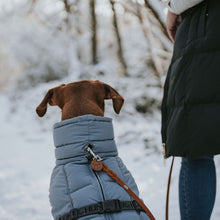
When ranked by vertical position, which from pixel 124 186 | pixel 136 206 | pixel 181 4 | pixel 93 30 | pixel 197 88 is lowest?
pixel 136 206

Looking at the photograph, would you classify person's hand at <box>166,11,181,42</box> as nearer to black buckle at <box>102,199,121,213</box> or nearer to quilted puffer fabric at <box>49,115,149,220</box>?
quilted puffer fabric at <box>49,115,149,220</box>

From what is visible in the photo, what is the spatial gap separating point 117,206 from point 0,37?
10539mm

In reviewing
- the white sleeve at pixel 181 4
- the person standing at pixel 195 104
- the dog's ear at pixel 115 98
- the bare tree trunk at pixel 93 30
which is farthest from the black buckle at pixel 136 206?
the bare tree trunk at pixel 93 30

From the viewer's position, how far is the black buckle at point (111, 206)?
1.27 m

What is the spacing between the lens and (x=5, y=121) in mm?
9328

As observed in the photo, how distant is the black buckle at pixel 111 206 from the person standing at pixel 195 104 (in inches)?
14.3

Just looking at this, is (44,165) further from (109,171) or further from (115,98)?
(109,171)

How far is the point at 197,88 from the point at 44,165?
11.4 feet

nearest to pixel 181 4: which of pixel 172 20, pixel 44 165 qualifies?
pixel 172 20

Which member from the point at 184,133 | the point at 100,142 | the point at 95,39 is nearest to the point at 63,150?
the point at 100,142

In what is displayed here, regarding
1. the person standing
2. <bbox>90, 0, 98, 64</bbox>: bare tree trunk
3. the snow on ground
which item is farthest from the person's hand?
<bbox>90, 0, 98, 64</bbox>: bare tree trunk

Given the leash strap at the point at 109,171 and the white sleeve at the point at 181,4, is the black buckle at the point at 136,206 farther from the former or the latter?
the white sleeve at the point at 181,4

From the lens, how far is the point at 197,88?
126 centimetres

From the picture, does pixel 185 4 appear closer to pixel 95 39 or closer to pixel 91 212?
pixel 91 212
